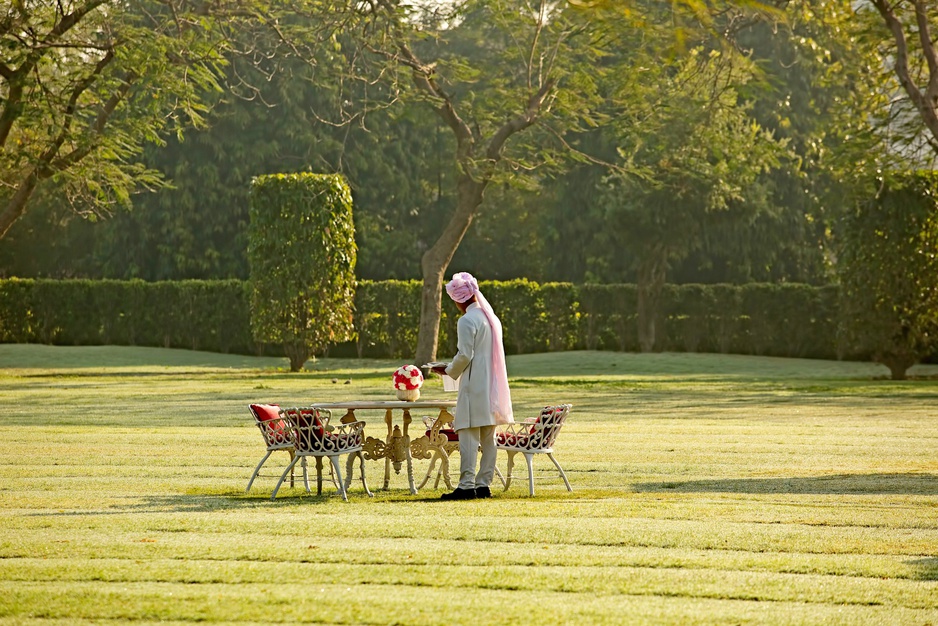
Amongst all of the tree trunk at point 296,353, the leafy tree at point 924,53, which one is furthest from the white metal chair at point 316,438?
the tree trunk at point 296,353

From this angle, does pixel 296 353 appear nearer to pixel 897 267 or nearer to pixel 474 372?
pixel 897 267

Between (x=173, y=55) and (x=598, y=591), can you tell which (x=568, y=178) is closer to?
(x=173, y=55)

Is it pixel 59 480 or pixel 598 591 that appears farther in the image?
pixel 59 480

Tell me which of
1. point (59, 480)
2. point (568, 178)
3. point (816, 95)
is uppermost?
point (816, 95)

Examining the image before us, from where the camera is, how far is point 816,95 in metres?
46.2

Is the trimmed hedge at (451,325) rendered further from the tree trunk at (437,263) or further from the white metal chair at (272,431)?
the white metal chair at (272,431)

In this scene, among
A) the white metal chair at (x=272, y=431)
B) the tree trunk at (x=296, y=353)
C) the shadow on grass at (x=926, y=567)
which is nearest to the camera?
the shadow on grass at (x=926, y=567)

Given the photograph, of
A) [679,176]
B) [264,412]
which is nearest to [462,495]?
[264,412]

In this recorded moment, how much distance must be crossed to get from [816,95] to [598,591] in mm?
41263

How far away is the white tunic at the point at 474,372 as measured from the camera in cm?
1162

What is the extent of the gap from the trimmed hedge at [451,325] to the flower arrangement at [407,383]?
2652cm

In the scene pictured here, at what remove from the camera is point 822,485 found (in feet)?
41.6

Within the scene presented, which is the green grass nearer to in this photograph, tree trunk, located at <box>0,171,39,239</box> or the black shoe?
the black shoe

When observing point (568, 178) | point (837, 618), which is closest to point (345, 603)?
point (837, 618)
